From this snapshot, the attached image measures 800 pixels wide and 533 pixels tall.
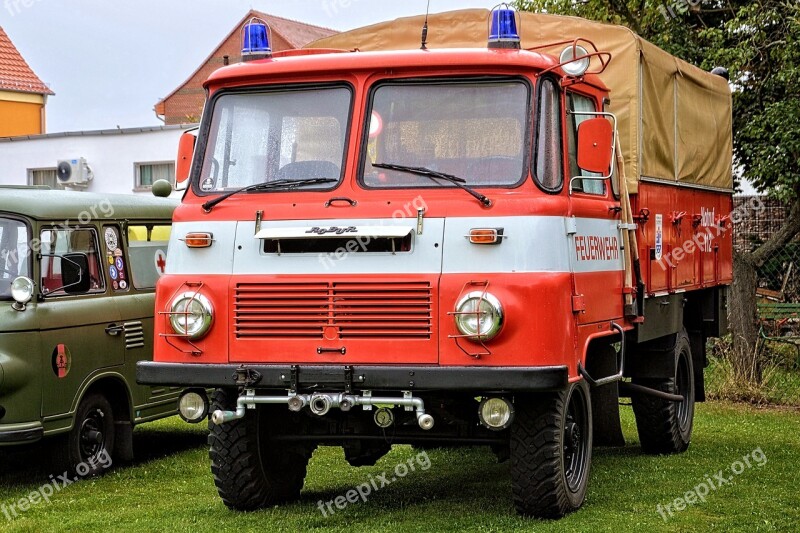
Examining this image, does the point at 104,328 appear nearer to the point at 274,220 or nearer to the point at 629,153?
the point at 274,220

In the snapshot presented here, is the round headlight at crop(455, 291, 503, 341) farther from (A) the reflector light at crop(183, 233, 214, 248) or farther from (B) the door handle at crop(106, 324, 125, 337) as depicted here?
(B) the door handle at crop(106, 324, 125, 337)

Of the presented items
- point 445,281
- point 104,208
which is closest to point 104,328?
point 104,208

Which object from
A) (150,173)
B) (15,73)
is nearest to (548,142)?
(150,173)

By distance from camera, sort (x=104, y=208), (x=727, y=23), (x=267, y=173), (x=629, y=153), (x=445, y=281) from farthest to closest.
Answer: (x=727, y=23)
(x=104, y=208)
(x=629, y=153)
(x=267, y=173)
(x=445, y=281)

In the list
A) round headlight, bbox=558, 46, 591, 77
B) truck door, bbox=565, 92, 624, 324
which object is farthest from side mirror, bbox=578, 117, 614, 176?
round headlight, bbox=558, 46, 591, 77

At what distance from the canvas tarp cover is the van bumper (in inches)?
141

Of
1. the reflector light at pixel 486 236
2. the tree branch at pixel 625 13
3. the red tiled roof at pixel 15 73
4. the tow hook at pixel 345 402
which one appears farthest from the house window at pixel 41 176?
the reflector light at pixel 486 236

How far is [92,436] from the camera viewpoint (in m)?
10.4

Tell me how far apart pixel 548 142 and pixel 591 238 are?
2.57 ft

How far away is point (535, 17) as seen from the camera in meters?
9.98

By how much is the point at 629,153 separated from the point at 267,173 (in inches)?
108

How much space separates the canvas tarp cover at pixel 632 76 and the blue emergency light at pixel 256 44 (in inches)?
65.9

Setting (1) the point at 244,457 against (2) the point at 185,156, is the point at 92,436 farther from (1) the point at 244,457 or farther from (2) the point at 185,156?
(2) the point at 185,156

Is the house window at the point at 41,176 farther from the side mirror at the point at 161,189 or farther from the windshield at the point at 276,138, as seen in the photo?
the windshield at the point at 276,138
